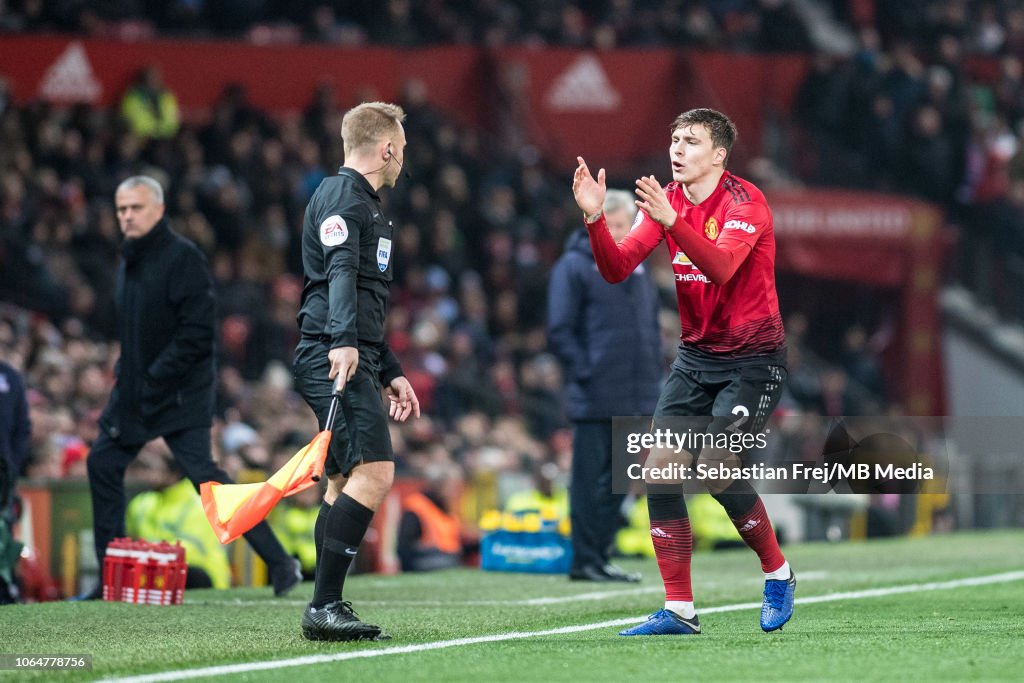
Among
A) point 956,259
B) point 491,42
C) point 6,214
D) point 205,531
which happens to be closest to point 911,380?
point 956,259

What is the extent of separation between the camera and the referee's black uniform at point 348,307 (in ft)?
21.8

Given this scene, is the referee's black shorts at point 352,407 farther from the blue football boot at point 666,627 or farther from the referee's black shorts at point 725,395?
the blue football boot at point 666,627

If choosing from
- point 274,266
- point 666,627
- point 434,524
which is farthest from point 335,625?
point 274,266

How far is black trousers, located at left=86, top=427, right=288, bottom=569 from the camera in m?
9.23

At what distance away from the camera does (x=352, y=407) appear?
22.1 ft

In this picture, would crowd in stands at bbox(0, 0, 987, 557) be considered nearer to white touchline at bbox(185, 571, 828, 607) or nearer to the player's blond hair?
white touchline at bbox(185, 571, 828, 607)

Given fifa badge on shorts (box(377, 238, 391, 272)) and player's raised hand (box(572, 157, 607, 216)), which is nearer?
player's raised hand (box(572, 157, 607, 216))

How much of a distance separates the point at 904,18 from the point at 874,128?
2.86 m

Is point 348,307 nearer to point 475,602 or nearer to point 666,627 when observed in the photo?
point 666,627

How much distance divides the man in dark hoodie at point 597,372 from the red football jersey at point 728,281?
3409mm

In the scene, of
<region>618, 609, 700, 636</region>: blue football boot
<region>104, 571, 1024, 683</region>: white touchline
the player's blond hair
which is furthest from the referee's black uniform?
<region>618, 609, 700, 636</region>: blue football boot

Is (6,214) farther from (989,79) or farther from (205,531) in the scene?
(989,79)

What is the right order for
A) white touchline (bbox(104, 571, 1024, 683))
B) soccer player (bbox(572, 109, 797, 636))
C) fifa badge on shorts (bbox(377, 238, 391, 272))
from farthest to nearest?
soccer player (bbox(572, 109, 797, 636)) < fifa badge on shorts (bbox(377, 238, 391, 272)) < white touchline (bbox(104, 571, 1024, 683))

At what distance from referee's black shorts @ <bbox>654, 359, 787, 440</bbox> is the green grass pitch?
871mm
